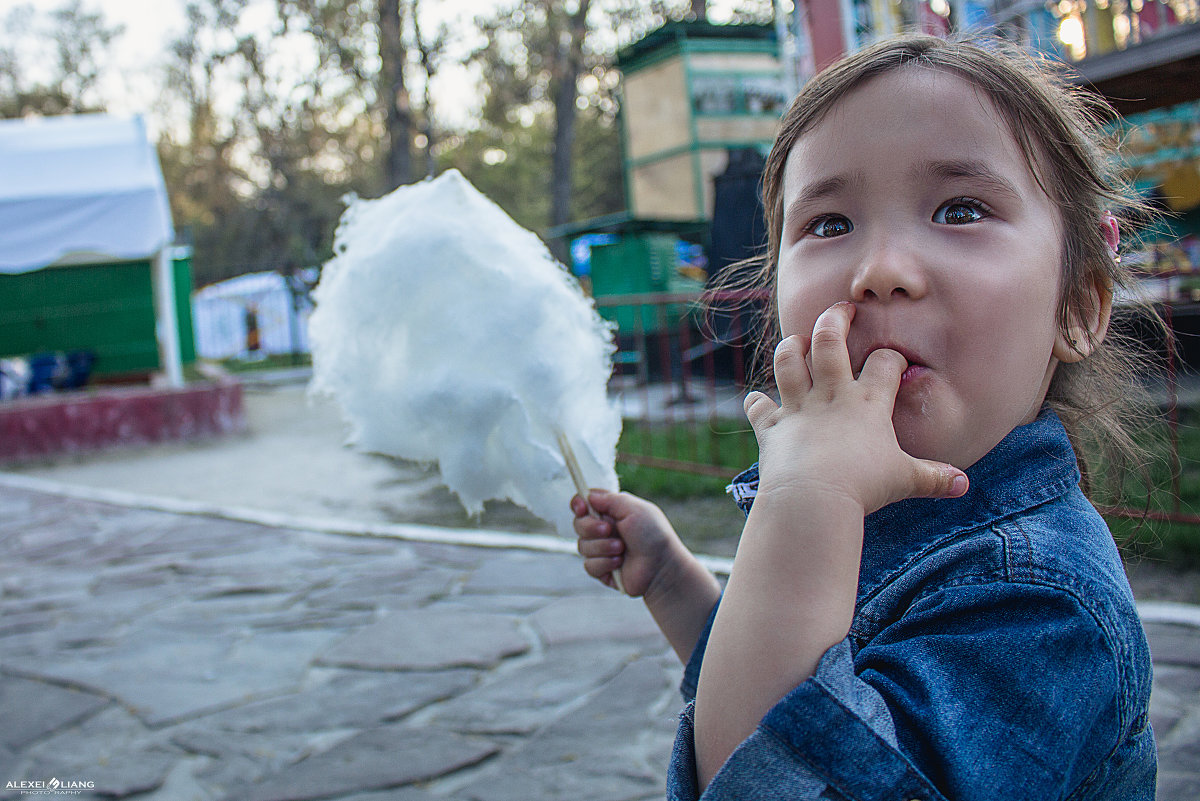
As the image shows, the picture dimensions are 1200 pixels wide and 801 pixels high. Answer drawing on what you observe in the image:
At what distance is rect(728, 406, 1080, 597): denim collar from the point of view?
3.12 feet

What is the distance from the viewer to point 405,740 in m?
2.29

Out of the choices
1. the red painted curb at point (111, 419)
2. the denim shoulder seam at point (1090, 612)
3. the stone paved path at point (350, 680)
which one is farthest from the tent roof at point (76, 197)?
the denim shoulder seam at point (1090, 612)

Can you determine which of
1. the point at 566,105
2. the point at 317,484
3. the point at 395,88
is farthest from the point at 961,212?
the point at 566,105

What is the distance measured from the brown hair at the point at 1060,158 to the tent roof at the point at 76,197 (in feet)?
26.4

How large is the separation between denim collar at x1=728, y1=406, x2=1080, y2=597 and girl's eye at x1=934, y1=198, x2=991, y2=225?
25 cm

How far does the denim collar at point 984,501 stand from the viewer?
0.95m

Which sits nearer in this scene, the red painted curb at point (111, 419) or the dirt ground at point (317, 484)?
the dirt ground at point (317, 484)

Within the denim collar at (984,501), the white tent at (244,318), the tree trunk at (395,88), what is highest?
the tree trunk at (395,88)

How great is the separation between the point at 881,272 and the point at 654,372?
9.26 m

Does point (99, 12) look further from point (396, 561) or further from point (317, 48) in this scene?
point (396, 561)

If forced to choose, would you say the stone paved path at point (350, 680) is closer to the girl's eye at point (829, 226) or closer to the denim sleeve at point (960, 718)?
the denim sleeve at point (960, 718)

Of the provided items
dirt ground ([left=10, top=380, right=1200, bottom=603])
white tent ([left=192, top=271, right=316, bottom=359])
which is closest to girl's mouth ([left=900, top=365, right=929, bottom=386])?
dirt ground ([left=10, top=380, right=1200, bottom=603])

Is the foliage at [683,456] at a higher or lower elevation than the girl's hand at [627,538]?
lower

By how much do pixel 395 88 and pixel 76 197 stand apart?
4.08m
